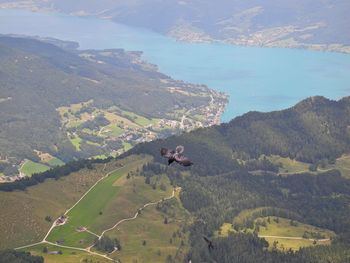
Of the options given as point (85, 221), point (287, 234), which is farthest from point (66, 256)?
point (287, 234)

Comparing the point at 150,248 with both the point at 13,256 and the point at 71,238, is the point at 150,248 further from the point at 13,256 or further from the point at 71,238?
the point at 13,256

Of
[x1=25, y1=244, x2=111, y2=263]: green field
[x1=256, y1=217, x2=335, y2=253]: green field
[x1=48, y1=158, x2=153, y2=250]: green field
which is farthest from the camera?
[x1=256, y1=217, x2=335, y2=253]: green field

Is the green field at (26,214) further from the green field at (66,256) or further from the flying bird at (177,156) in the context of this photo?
the flying bird at (177,156)

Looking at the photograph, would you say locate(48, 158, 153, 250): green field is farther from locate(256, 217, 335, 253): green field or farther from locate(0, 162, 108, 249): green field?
locate(256, 217, 335, 253): green field

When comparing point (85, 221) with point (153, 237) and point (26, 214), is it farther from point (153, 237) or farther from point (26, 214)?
point (153, 237)

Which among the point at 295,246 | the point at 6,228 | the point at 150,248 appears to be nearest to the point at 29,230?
the point at 6,228

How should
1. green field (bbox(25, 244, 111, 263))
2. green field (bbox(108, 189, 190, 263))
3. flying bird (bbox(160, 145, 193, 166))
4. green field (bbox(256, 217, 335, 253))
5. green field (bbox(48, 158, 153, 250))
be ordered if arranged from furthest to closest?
green field (bbox(256, 217, 335, 253)) → green field (bbox(48, 158, 153, 250)) → green field (bbox(108, 189, 190, 263)) → green field (bbox(25, 244, 111, 263)) → flying bird (bbox(160, 145, 193, 166))

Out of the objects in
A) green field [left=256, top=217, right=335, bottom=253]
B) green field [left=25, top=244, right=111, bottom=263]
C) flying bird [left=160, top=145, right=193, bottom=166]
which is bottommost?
green field [left=25, top=244, right=111, bottom=263]

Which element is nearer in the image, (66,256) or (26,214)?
(66,256)

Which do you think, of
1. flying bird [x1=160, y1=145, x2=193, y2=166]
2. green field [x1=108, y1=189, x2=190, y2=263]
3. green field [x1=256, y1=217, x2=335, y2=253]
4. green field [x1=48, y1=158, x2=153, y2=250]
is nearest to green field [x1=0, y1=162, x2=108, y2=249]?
green field [x1=48, y1=158, x2=153, y2=250]
